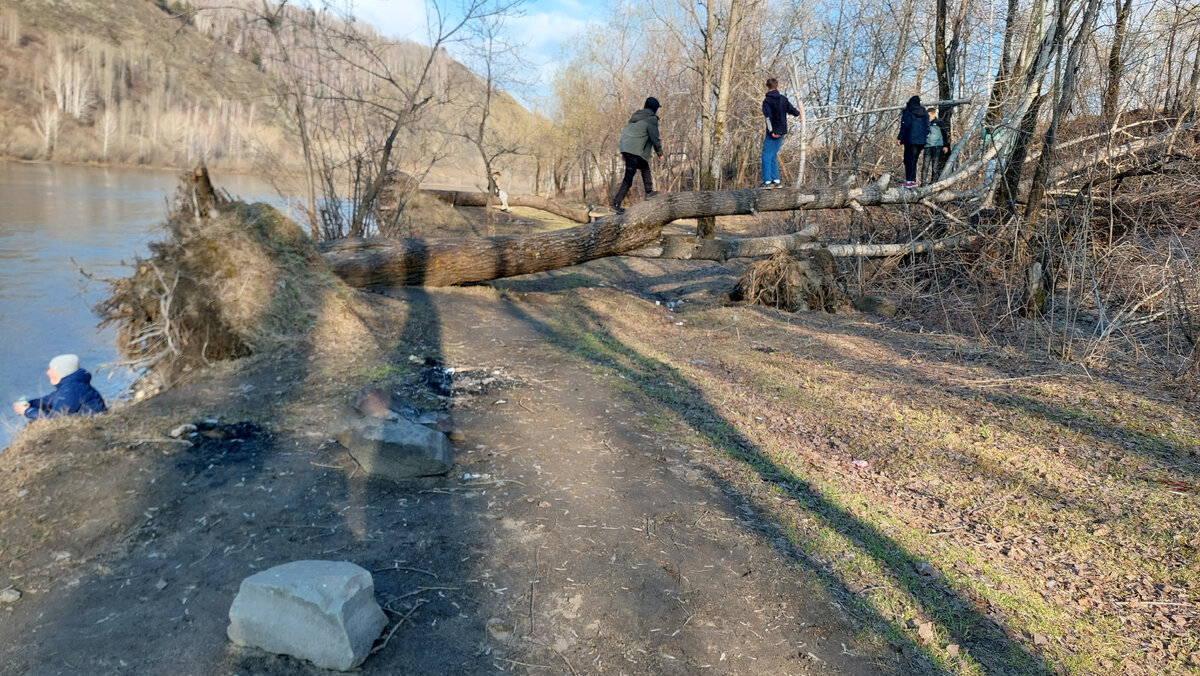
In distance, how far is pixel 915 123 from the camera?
1038 centimetres

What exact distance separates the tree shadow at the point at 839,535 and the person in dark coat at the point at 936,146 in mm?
6914

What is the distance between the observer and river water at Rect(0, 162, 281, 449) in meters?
8.25

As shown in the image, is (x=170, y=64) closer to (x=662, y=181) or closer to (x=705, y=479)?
(x=662, y=181)

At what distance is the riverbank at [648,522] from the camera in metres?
2.75

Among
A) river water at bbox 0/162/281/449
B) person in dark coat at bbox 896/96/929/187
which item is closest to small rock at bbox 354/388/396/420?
river water at bbox 0/162/281/449

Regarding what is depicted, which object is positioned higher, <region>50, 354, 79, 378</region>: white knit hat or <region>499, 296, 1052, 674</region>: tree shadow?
<region>50, 354, 79, 378</region>: white knit hat

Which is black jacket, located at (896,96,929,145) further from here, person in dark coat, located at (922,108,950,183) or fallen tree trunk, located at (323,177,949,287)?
fallen tree trunk, located at (323,177,949,287)

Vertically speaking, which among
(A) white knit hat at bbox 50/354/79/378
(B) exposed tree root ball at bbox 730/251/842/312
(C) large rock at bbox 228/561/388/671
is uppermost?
(B) exposed tree root ball at bbox 730/251/842/312

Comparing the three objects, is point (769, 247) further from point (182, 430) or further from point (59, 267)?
point (59, 267)

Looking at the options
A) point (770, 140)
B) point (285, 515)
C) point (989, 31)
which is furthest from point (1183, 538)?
point (989, 31)

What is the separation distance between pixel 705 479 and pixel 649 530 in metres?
0.78

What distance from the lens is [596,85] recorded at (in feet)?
111

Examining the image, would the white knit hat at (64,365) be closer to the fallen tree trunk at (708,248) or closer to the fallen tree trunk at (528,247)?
the fallen tree trunk at (528,247)

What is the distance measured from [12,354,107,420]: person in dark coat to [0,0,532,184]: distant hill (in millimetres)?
25457
